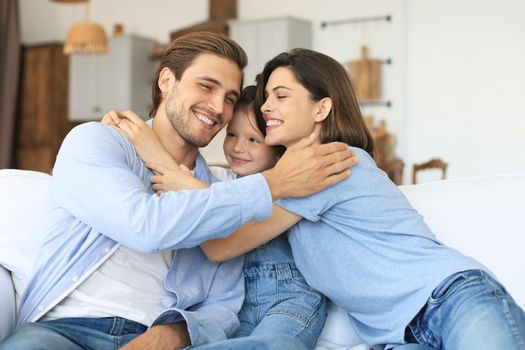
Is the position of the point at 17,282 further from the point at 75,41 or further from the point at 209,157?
the point at 75,41

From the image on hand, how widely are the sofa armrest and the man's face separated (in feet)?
2.04

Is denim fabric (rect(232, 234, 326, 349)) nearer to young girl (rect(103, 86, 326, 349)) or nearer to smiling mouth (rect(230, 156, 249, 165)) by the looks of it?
young girl (rect(103, 86, 326, 349))

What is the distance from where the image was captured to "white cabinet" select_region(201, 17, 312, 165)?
7355 millimetres

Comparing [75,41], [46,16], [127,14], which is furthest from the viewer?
[46,16]

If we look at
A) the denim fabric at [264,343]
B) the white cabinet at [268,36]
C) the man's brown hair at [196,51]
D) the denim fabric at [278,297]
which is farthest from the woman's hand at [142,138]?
the white cabinet at [268,36]

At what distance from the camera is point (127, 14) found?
30.5 ft

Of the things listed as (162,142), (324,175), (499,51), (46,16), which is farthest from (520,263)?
(46,16)

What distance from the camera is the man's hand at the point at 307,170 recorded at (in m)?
1.74

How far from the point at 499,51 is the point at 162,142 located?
210 inches

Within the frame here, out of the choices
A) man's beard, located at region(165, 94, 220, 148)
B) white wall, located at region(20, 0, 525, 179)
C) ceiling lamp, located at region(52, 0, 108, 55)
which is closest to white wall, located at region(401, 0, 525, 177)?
white wall, located at region(20, 0, 525, 179)

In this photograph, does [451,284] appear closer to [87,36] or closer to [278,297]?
[278,297]

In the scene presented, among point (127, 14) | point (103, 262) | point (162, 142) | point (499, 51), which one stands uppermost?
point (127, 14)

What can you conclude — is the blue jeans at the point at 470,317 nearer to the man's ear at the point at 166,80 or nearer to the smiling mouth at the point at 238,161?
the smiling mouth at the point at 238,161

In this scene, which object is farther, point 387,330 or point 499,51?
point 499,51
